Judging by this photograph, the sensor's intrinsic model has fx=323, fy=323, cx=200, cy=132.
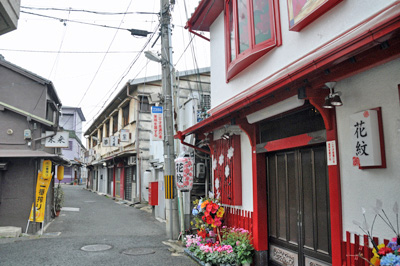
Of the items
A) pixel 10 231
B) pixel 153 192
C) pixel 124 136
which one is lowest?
pixel 10 231

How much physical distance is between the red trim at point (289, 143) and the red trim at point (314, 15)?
→ 2132 mm

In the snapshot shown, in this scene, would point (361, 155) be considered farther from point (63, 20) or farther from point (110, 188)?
point (110, 188)

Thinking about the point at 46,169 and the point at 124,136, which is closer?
the point at 46,169

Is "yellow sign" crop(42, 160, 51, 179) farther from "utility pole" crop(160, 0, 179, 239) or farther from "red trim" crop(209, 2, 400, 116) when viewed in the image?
"red trim" crop(209, 2, 400, 116)

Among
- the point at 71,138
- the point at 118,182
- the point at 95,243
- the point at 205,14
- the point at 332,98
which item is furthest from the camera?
the point at 71,138

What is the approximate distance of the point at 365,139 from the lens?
4777mm

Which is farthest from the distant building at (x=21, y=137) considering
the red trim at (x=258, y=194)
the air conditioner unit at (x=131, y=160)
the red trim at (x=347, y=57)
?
the red trim at (x=347, y=57)

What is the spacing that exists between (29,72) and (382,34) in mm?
14584

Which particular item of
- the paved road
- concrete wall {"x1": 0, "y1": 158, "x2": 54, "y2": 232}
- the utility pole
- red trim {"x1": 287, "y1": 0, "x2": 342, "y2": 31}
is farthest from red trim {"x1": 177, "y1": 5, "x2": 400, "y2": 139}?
concrete wall {"x1": 0, "y1": 158, "x2": 54, "y2": 232}

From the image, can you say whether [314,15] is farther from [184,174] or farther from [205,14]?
[184,174]

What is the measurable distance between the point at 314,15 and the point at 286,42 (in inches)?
42.2

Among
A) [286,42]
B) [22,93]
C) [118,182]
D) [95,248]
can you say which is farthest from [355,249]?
[118,182]

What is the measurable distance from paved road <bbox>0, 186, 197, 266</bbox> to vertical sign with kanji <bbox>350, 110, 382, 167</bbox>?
19.4ft

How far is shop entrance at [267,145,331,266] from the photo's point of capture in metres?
6.21
